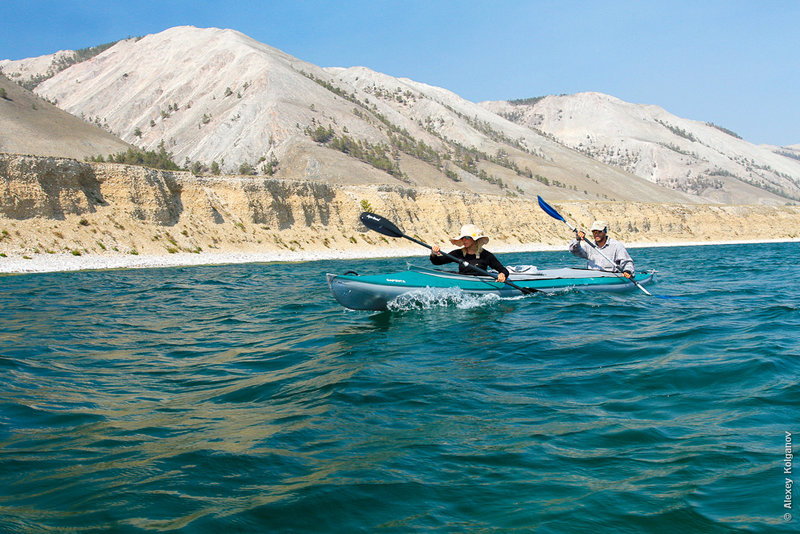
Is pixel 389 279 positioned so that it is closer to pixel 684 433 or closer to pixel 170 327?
pixel 170 327

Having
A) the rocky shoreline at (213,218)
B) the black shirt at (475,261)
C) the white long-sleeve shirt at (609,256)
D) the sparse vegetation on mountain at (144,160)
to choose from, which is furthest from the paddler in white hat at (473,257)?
the sparse vegetation on mountain at (144,160)

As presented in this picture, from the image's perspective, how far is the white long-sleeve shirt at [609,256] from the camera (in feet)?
46.0

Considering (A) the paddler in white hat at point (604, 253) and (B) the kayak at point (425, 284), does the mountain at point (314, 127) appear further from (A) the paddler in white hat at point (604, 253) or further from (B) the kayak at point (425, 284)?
(B) the kayak at point (425, 284)

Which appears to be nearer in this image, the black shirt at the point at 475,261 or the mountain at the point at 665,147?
the black shirt at the point at 475,261

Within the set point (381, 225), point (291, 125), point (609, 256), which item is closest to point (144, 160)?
point (291, 125)

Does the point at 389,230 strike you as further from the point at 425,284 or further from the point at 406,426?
the point at 406,426

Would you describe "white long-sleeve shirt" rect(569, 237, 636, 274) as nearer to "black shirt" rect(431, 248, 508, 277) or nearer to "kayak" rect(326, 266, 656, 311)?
"kayak" rect(326, 266, 656, 311)

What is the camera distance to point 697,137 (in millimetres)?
175500

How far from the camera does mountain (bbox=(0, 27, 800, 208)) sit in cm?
7838

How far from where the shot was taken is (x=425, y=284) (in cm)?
1108

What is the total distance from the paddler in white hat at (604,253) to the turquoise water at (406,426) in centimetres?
375

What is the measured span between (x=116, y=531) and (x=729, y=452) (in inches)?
152

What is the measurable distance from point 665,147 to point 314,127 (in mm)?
108848

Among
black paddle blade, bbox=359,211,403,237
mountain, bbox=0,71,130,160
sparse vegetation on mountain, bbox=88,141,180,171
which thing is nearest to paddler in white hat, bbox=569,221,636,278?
black paddle blade, bbox=359,211,403,237
